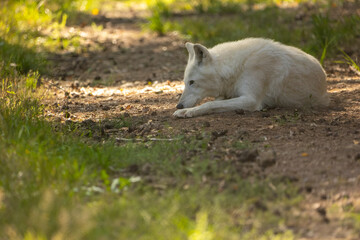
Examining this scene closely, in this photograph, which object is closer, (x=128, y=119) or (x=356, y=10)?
(x=128, y=119)

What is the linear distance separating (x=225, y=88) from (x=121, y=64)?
3.38 m

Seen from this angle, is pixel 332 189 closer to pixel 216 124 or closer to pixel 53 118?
pixel 216 124

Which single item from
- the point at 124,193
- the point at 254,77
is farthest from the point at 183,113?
the point at 124,193

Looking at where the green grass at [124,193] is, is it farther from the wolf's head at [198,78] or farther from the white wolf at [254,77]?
the white wolf at [254,77]

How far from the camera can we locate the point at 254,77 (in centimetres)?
507

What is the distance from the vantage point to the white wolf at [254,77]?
16.5 feet

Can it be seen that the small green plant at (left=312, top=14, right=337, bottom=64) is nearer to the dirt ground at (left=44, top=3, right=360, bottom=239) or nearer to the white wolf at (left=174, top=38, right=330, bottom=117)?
the dirt ground at (left=44, top=3, right=360, bottom=239)

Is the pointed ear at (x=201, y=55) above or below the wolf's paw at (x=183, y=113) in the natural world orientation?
above

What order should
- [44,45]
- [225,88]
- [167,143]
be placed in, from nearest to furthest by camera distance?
[167,143]
[225,88]
[44,45]

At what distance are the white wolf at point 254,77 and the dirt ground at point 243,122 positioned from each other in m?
0.19

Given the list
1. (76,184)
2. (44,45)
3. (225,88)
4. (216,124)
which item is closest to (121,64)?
(44,45)

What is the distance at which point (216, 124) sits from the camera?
445 centimetres

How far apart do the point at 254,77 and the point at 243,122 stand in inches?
31.0

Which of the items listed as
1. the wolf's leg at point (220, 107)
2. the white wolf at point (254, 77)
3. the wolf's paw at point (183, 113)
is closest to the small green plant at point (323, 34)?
the white wolf at point (254, 77)
